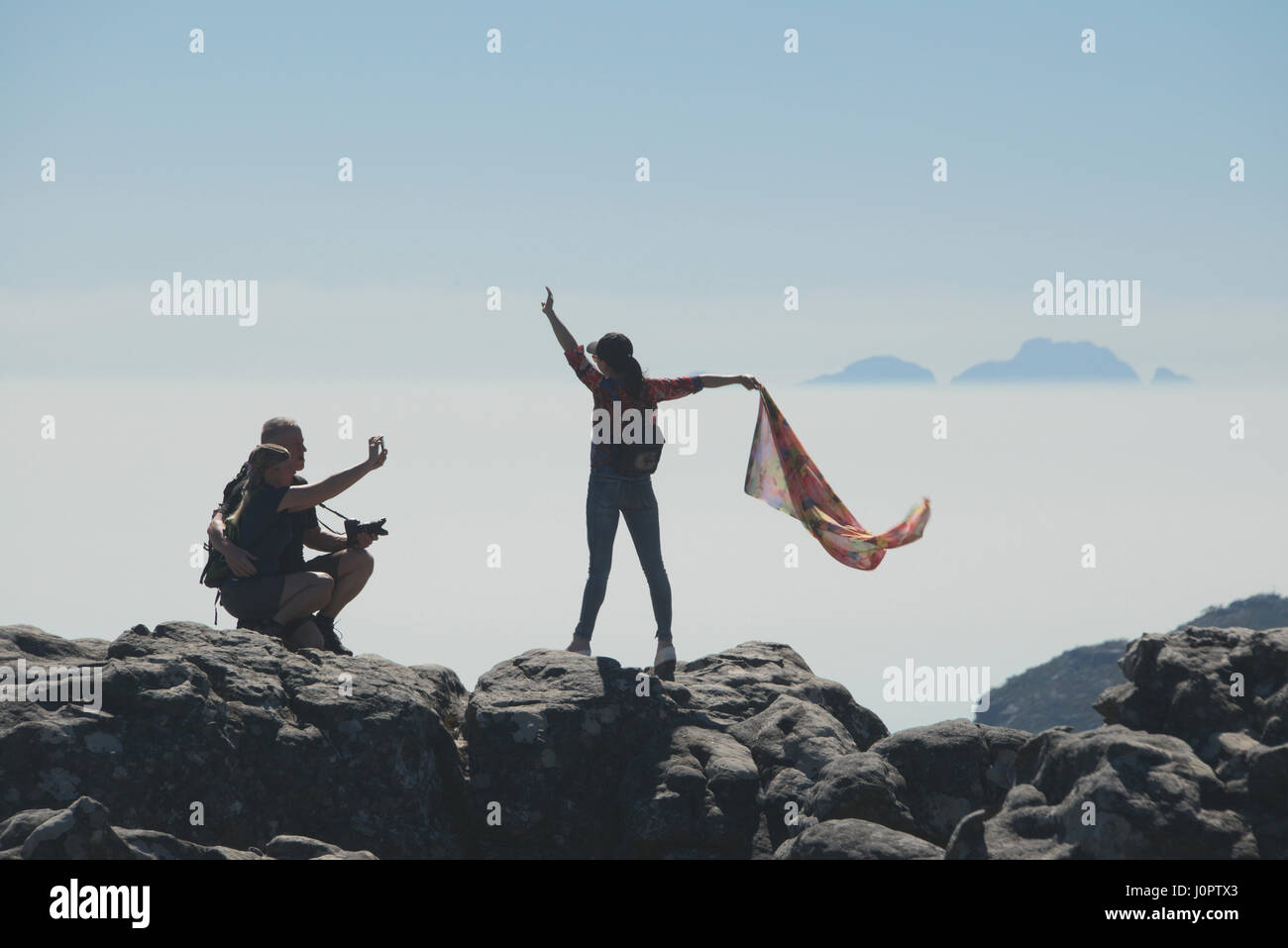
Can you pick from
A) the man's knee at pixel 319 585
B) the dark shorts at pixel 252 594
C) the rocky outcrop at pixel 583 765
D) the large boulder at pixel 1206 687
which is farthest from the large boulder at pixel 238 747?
the large boulder at pixel 1206 687

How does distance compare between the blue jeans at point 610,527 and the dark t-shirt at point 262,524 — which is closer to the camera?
the dark t-shirt at point 262,524

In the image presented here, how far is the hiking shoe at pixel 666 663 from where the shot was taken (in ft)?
57.7

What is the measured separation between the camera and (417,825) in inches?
591

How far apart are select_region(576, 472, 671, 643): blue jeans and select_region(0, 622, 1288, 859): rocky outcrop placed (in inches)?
34.7

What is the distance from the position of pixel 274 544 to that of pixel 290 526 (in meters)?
0.33

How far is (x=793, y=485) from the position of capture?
63.2 feet

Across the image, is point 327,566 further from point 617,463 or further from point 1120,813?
point 1120,813

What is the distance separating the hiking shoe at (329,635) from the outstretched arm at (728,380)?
19.3 feet

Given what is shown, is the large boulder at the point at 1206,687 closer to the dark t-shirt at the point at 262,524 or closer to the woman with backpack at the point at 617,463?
the woman with backpack at the point at 617,463
